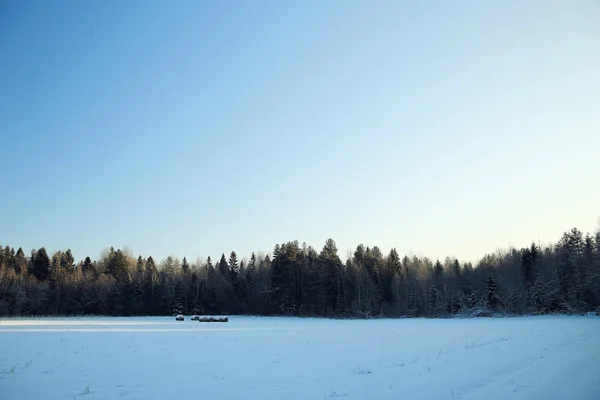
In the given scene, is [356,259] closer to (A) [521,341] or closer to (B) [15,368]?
(A) [521,341]

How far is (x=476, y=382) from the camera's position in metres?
11.8

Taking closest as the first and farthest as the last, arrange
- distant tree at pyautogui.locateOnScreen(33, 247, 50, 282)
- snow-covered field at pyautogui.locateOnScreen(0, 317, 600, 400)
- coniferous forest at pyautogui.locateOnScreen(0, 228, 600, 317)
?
snow-covered field at pyautogui.locateOnScreen(0, 317, 600, 400) → coniferous forest at pyautogui.locateOnScreen(0, 228, 600, 317) → distant tree at pyautogui.locateOnScreen(33, 247, 50, 282)

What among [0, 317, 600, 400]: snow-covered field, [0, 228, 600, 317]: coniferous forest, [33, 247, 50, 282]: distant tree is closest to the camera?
[0, 317, 600, 400]: snow-covered field

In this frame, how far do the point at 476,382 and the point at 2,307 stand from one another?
8490 cm

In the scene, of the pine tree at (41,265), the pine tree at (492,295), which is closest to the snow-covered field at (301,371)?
the pine tree at (492,295)

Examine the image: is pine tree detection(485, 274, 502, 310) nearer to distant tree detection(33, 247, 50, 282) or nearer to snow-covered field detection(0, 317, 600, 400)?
snow-covered field detection(0, 317, 600, 400)

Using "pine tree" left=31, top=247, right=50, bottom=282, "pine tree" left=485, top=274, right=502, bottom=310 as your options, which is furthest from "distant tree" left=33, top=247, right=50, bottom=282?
"pine tree" left=485, top=274, right=502, bottom=310

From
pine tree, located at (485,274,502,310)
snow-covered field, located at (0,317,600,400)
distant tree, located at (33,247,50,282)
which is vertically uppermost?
distant tree, located at (33,247,50,282)

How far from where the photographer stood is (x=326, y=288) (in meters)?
76.8

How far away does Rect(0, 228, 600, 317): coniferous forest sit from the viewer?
223 ft

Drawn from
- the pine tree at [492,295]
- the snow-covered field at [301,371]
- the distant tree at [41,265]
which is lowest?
the pine tree at [492,295]

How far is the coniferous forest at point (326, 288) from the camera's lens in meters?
68.0

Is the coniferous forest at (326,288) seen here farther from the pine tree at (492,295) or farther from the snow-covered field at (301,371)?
the snow-covered field at (301,371)

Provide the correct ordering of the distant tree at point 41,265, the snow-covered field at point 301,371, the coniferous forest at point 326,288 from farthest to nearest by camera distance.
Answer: the distant tree at point 41,265 → the coniferous forest at point 326,288 → the snow-covered field at point 301,371
